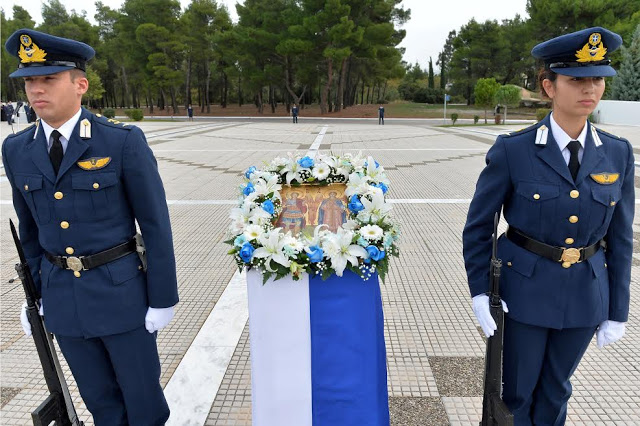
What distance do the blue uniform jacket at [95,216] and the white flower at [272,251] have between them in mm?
486

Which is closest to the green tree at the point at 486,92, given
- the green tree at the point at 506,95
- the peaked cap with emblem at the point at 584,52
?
the green tree at the point at 506,95

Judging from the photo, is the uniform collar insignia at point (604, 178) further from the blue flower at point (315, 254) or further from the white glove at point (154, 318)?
the white glove at point (154, 318)

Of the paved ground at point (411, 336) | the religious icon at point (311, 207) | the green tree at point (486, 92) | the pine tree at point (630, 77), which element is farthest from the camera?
the green tree at point (486, 92)

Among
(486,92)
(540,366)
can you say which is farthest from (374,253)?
(486,92)

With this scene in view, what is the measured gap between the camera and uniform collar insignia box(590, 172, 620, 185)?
202 cm

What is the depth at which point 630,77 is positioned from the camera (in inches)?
1053

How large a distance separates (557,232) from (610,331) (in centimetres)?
58

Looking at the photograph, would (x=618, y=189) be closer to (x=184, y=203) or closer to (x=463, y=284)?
(x=463, y=284)

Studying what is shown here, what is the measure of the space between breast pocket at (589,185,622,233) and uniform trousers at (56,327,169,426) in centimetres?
213

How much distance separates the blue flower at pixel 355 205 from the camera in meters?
2.25

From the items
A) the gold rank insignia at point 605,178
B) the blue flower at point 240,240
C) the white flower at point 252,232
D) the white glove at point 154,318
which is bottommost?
the white glove at point 154,318

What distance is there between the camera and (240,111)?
52.9 meters

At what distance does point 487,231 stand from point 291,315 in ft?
3.31

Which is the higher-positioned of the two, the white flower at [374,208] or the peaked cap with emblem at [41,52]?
the peaked cap with emblem at [41,52]
